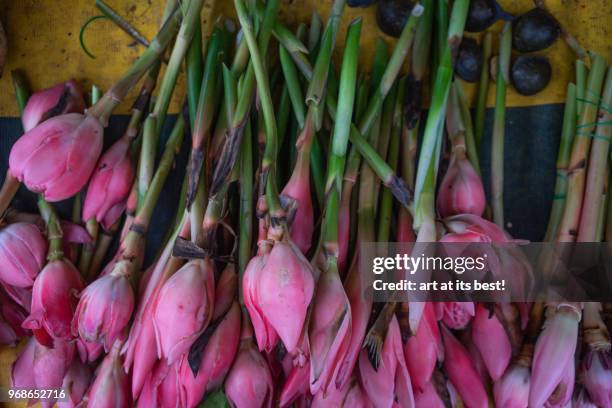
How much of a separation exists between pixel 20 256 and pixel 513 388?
73cm

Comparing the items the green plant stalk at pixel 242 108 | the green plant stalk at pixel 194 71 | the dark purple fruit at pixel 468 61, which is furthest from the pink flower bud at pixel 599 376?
the green plant stalk at pixel 194 71

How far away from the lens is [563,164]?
849mm

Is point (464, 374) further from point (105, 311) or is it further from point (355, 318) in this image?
point (105, 311)

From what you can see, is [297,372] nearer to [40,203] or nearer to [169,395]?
[169,395]

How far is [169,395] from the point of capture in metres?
0.69

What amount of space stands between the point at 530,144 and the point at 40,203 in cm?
81

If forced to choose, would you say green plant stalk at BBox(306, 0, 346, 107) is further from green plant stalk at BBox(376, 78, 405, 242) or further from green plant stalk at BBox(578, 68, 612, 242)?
green plant stalk at BBox(578, 68, 612, 242)

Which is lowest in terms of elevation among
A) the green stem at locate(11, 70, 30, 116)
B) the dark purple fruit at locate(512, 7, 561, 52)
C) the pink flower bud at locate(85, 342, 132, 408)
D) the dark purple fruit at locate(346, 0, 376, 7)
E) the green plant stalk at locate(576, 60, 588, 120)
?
the pink flower bud at locate(85, 342, 132, 408)

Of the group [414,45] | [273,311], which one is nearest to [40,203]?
[273,311]

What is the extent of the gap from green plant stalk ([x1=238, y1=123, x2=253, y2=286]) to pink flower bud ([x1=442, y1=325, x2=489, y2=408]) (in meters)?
0.30

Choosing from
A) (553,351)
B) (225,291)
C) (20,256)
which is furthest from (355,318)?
(20,256)

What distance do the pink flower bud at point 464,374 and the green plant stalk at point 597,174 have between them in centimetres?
26

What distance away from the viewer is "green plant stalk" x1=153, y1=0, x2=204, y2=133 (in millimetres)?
807

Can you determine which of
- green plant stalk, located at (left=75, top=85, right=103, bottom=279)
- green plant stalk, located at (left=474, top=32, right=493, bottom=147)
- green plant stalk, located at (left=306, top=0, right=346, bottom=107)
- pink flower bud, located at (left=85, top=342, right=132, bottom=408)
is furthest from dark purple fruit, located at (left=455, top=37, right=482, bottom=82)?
pink flower bud, located at (left=85, top=342, right=132, bottom=408)
